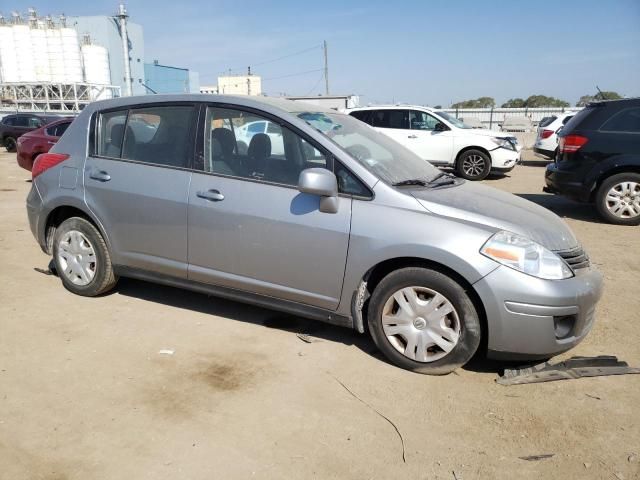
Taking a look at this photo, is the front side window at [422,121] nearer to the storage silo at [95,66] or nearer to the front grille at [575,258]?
the front grille at [575,258]

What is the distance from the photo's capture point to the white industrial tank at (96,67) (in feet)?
163

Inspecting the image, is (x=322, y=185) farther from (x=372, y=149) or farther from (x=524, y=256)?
(x=524, y=256)

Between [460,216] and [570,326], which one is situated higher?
[460,216]

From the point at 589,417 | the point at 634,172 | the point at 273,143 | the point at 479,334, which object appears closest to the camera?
the point at 589,417

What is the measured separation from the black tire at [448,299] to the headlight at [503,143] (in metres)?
10.1

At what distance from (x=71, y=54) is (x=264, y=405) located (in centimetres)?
5415

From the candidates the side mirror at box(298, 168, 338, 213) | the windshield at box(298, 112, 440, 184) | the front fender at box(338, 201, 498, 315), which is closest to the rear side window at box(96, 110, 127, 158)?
the windshield at box(298, 112, 440, 184)

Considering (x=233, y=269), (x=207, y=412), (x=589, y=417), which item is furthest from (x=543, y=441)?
(x=233, y=269)

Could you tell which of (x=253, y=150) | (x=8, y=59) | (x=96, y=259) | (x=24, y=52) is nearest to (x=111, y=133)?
(x=96, y=259)

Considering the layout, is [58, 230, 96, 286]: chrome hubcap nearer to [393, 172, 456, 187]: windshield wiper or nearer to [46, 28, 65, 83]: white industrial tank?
[393, 172, 456, 187]: windshield wiper

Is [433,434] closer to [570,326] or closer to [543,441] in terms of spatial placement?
[543,441]

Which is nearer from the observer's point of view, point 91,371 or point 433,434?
point 433,434

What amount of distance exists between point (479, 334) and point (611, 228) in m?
5.37

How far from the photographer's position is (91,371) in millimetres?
3309
